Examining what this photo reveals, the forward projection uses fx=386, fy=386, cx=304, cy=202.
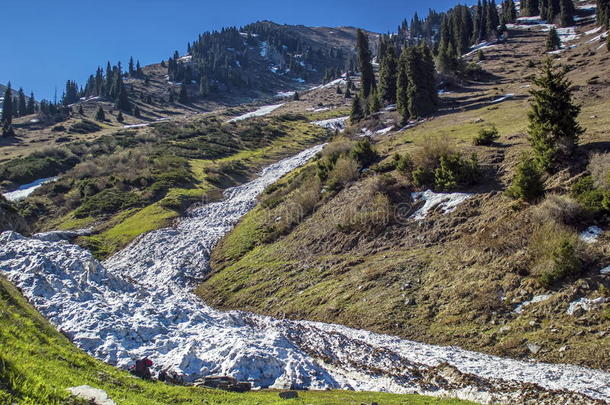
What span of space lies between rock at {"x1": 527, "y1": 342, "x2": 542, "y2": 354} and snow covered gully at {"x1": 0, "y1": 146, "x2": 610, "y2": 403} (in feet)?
2.37

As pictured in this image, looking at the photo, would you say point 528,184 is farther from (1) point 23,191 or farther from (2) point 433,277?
(1) point 23,191

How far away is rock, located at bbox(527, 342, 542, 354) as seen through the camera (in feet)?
49.8

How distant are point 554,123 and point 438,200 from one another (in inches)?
329

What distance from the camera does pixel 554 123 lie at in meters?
23.5

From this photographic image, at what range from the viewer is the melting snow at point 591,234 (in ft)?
58.1

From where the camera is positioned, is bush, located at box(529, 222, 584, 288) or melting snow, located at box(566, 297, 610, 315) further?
bush, located at box(529, 222, 584, 288)

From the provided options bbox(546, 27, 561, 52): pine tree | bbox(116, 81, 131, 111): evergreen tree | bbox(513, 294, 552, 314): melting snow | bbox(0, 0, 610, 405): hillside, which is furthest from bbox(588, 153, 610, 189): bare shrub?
bbox(116, 81, 131, 111): evergreen tree

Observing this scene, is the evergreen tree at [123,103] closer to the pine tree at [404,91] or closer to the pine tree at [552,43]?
the pine tree at [404,91]

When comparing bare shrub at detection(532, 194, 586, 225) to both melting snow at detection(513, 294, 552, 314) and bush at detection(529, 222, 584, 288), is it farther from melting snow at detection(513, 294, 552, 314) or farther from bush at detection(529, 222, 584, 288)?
melting snow at detection(513, 294, 552, 314)

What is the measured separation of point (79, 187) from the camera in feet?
192

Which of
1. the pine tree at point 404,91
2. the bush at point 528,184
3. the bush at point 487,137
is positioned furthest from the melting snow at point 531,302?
the pine tree at point 404,91

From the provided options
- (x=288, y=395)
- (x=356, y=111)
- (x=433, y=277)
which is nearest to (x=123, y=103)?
(x=356, y=111)

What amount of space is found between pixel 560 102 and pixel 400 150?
1839cm

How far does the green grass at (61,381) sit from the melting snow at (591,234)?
10.7 m
